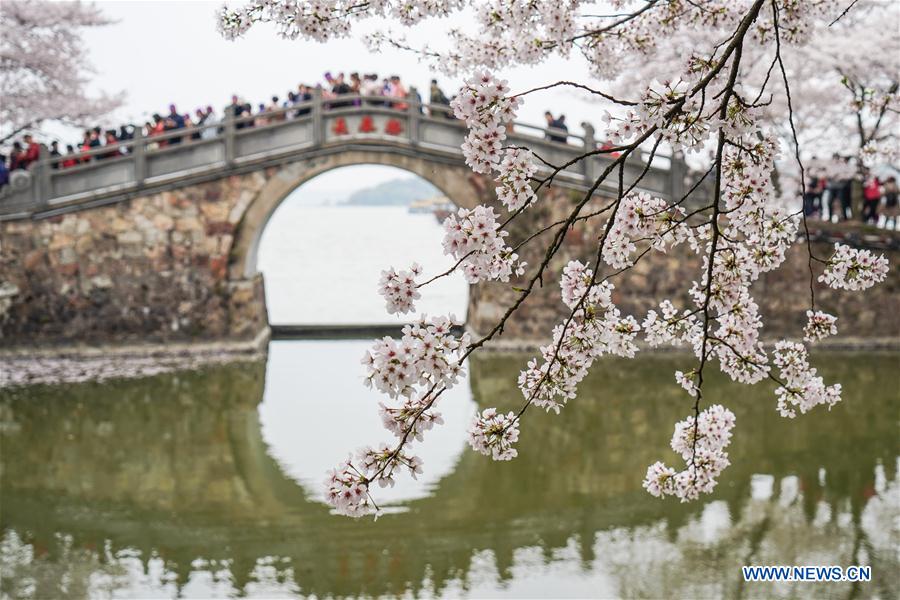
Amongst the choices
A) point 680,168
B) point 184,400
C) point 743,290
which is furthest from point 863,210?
point 743,290

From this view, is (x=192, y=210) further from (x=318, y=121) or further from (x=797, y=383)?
(x=797, y=383)

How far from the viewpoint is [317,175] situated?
1658 cm

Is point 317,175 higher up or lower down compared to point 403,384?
higher up

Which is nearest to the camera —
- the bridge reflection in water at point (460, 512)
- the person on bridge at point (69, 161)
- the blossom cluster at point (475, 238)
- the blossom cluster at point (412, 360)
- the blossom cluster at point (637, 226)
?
the blossom cluster at point (412, 360)

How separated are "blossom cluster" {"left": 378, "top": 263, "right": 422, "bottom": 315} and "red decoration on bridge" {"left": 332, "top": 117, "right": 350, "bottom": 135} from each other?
13346mm

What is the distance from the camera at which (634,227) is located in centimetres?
393

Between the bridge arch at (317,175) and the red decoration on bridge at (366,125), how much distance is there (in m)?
0.32

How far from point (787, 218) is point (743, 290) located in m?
0.36

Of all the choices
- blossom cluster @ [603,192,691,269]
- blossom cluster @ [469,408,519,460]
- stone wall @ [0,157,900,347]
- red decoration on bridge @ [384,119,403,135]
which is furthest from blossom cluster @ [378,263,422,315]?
red decoration on bridge @ [384,119,403,135]

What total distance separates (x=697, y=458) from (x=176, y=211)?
43.0ft

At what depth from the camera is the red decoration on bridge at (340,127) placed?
1631cm

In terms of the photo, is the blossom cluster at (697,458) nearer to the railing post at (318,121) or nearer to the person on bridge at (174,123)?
the railing post at (318,121)

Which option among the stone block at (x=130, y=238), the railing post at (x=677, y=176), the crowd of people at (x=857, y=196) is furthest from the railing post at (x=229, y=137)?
the crowd of people at (x=857, y=196)

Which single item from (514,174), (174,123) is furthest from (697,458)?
(174,123)
